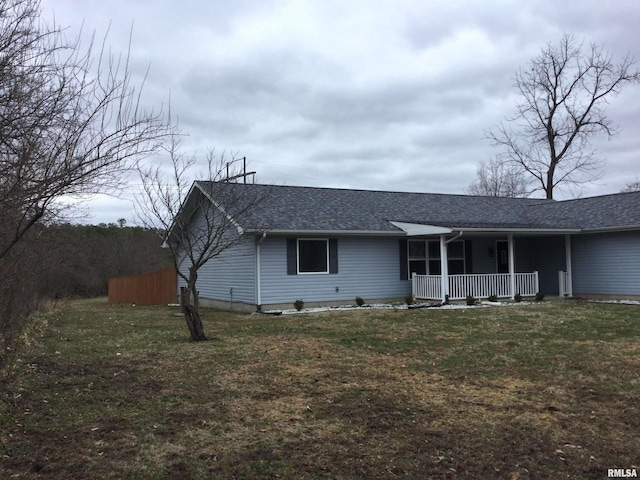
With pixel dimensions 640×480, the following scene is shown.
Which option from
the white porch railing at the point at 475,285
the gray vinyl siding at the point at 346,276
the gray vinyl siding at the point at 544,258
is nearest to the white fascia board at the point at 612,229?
the gray vinyl siding at the point at 544,258

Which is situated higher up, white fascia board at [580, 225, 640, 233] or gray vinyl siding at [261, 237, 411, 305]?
white fascia board at [580, 225, 640, 233]

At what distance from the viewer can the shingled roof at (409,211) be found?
16.9 m

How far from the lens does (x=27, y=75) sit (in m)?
4.51

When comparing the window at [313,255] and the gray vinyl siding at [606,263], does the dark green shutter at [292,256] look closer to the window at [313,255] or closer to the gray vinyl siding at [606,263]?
the window at [313,255]

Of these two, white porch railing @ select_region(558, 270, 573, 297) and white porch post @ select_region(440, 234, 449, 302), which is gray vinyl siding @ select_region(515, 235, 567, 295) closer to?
white porch railing @ select_region(558, 270, 573, 297)

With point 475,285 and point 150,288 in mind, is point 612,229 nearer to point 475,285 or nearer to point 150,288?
point 475,285

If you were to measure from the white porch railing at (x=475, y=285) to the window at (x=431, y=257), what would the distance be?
0.82m

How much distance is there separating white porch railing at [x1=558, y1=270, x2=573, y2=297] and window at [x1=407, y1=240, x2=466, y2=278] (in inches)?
128

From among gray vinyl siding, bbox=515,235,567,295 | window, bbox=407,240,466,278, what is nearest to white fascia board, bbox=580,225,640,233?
gray vinyl siding, bbox=515,235,567,295

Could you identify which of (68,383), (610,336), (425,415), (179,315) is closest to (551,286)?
(610,336)

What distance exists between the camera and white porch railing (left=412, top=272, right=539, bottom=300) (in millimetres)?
17422

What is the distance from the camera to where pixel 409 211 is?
20.5 meters

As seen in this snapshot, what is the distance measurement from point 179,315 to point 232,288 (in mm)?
1935

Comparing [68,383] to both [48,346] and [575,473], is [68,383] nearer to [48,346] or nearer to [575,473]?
[48,346]
